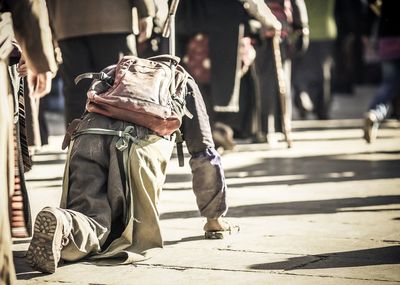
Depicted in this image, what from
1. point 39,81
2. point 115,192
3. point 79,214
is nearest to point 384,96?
point 115,192

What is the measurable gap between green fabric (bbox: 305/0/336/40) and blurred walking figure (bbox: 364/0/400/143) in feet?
4.81

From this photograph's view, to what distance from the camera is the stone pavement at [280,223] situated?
4.81 metres

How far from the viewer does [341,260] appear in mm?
5059

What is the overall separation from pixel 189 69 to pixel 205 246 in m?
4.12

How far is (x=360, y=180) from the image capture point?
792 cm

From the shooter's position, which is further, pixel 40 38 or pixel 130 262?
pixel 130 262

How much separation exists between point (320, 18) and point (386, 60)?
1.70 metres

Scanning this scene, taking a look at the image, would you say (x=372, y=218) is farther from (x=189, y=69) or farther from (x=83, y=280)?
(x=189, y=69)

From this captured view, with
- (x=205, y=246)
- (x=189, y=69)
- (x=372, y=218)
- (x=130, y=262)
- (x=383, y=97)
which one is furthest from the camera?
(x=383, y=97)

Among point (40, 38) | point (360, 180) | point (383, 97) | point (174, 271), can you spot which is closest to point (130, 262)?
point (174, 271)

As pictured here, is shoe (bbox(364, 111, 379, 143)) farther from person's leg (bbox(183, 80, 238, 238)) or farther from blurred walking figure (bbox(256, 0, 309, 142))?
person's leg (bbox(183, 80, 238, 238))

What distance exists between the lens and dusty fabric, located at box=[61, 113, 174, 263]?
16.8 feet

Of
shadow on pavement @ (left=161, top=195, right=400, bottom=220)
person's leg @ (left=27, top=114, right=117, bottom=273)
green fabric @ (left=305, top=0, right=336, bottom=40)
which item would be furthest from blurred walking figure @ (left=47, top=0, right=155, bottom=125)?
green fabric @ (left=305, top=0, right=336, bottom=40)

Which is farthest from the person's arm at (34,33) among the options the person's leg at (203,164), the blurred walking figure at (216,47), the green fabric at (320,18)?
the green fabric at (320,18)
